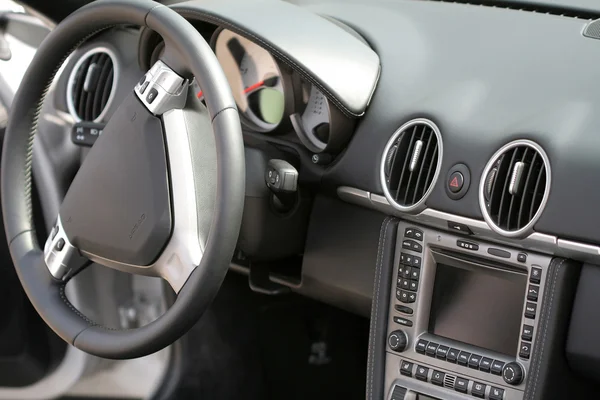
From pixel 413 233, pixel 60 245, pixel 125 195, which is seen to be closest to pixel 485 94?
pixel 413 233

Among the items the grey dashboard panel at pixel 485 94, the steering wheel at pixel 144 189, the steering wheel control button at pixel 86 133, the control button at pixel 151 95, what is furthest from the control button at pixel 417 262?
the steering wheel control button at pixel 86 133

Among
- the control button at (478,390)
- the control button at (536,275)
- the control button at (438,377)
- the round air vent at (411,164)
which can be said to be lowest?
the control button at (438,377)

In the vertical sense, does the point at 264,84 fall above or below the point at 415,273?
above

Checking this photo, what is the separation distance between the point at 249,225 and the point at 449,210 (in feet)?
1.26

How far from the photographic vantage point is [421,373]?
1504 mm

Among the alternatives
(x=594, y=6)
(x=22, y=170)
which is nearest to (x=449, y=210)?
(x=594, y=6)

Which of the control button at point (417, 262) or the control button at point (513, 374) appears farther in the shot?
the control button at point (417, 262)

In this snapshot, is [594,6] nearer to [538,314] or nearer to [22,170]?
[538,314]

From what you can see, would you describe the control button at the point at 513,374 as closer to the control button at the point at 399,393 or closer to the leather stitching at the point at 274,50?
the control button at the point at 399,393

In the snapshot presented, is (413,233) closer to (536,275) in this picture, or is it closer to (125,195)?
(536,275)

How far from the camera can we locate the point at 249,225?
160 centimetres

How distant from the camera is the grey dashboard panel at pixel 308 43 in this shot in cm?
148

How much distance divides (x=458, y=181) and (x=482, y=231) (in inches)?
3.5

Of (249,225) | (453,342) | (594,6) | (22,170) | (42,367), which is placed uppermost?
(594,6)
